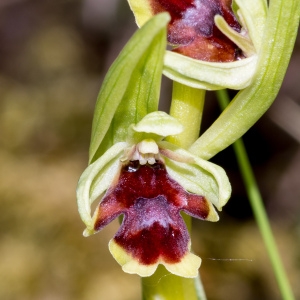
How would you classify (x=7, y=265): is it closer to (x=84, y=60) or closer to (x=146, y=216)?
(x=146, y=216)

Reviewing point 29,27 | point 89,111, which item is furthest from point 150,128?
point 29,27

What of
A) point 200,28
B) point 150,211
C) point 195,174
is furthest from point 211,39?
point 150,211

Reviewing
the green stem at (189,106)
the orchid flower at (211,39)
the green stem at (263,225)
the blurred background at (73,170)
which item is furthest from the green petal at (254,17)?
the blurred background at (73,170)

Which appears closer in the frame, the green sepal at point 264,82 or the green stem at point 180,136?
the green sepal at point 264,82

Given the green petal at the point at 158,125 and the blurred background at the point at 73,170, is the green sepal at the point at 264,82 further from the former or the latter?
the blurred background at the point at 73,170

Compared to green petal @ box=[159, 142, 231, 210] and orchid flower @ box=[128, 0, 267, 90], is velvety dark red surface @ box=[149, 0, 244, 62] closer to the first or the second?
orchid flower @ box=[128, 0, 267, 90]

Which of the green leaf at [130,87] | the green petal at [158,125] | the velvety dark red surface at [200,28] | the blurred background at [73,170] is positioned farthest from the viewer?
the blurred background at [73,170]

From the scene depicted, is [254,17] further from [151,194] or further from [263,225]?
[263,225]
